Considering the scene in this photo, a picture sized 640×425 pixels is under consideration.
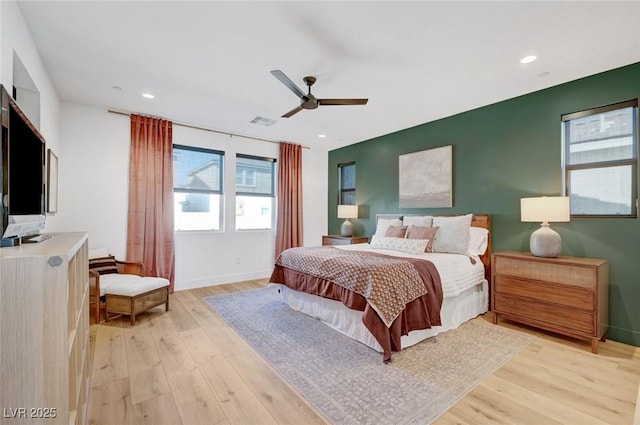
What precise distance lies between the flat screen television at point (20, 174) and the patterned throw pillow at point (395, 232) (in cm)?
364

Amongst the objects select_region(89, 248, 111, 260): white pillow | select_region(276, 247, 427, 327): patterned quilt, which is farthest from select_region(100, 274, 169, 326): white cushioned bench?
select_region(276, 247, 427, 327): patterned quilt

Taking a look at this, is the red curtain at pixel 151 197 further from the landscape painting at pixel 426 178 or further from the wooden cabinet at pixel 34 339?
the landscape painting at pixel 426 178

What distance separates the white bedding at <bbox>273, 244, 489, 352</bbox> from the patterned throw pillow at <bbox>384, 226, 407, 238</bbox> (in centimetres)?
48

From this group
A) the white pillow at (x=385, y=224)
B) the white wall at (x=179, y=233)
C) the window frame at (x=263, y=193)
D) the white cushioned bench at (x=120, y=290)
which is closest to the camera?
the white cushioned bench at (x=120, y=290)

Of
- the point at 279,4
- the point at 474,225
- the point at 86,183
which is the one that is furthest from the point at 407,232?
the point at 86,183

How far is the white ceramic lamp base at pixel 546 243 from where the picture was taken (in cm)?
286

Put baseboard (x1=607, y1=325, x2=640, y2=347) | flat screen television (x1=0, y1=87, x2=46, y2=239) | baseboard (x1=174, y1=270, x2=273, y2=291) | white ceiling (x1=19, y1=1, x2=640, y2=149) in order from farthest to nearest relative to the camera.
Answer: baseboard (x1=174, y1=270, x2=273, y2=291) → baseboard (x1=607, y1=325, x2=640, y2=347) → white ceiling (x1=19, y1=1, x2=640, y2=149) → flat screen television (x1=0, y1=87, x2=46, y2=239)

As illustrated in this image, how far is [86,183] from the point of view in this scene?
379 centimetres

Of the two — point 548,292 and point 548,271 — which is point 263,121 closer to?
point 548,271

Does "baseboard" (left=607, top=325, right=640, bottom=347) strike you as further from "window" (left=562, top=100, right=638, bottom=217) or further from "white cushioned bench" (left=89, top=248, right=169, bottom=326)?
"white cushioned bench" (left=89, top=248, right=169, bottom=326)

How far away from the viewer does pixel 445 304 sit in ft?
9.79

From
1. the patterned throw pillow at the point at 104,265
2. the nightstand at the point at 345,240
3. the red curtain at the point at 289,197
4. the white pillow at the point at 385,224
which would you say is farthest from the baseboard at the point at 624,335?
the patterned throw pillow at the point at 104,265

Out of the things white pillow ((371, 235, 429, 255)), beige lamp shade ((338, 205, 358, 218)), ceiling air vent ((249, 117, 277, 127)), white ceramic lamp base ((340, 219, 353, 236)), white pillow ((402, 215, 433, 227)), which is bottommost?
white pillow ((371, 235, 429, 255))

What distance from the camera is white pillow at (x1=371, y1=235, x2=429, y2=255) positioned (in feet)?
11.8
